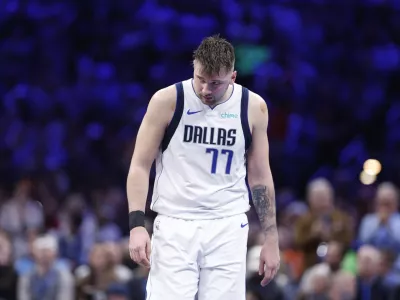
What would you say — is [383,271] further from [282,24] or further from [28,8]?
[28,8]

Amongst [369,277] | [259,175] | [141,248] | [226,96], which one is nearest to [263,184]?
[259,175]

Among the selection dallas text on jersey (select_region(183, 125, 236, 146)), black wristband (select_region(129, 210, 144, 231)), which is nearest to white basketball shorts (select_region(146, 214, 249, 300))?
black wristband (select_region(129, 210, 144, 231))

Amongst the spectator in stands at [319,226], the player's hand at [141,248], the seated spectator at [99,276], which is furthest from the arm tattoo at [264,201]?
the spectator in stands at [319,226]

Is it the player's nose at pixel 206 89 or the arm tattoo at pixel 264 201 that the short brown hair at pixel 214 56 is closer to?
the player's nose at pixel 206 89

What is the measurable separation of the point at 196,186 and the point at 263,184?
493 millimetres

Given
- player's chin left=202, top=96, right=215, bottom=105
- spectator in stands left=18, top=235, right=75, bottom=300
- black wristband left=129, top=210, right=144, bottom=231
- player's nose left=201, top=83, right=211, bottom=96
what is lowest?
spectator in stands left=18, top=235, right=75, bottom=300

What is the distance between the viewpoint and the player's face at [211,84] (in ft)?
18.7

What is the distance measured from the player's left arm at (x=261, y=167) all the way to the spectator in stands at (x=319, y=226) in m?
4.55

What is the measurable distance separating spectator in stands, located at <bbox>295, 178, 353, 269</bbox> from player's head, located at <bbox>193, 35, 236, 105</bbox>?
506 cm

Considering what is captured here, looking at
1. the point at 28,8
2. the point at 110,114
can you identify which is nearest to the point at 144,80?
the point at 110,114

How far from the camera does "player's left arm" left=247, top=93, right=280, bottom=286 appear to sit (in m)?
5.97

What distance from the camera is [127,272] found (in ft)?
34.6

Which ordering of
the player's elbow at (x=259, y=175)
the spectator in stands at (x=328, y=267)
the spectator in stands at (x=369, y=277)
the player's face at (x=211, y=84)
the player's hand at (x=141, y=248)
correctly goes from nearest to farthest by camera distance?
the player's hand at (x=141, y=248) < the player's face at (x=211, y=84) < the player's elbow at (x=259, y=175) < the spectator in stands at (x=369, y=277) < the spectator in stands at (x=328, y=267)

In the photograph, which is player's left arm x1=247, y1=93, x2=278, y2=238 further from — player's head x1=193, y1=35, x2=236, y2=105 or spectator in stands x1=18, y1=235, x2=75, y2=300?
spectator in stands x1=18, y1=235, x2=75, y2=300
